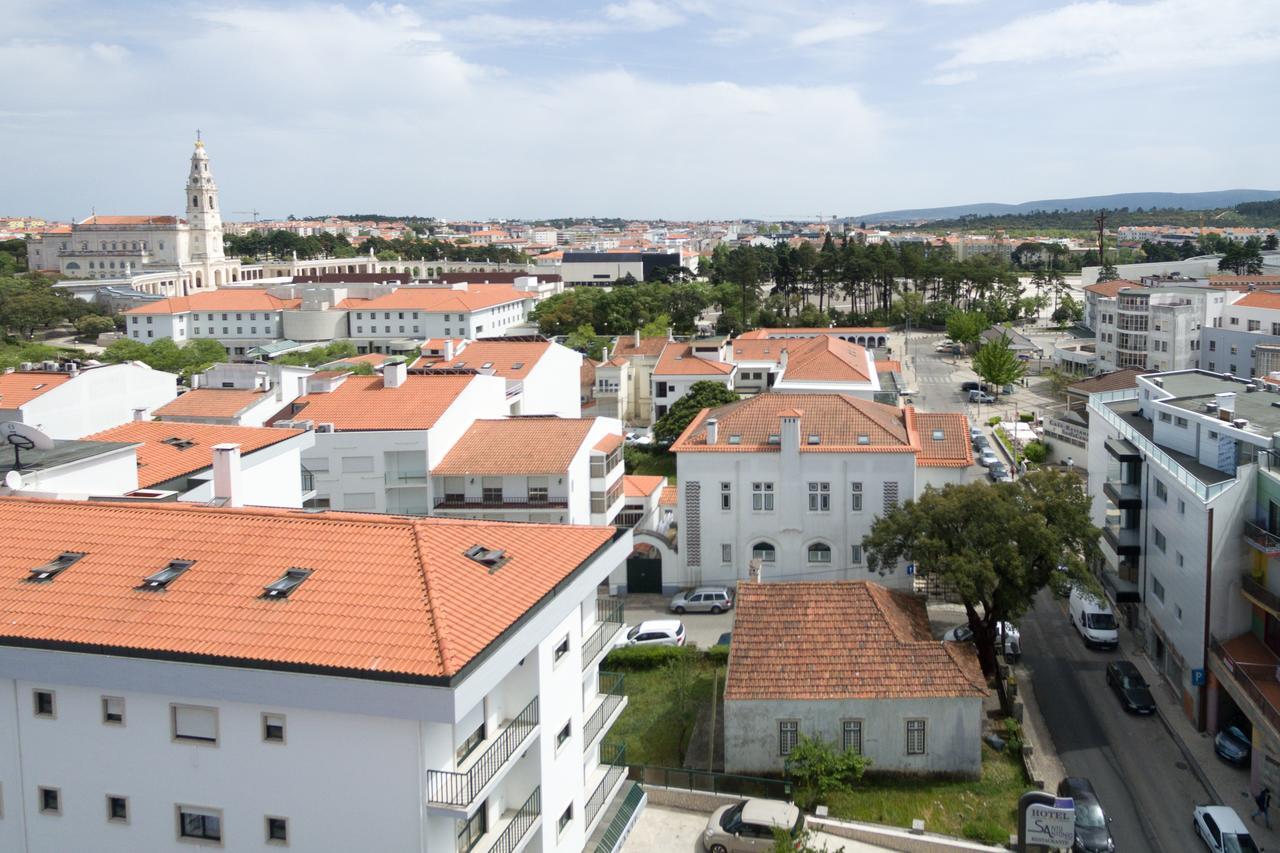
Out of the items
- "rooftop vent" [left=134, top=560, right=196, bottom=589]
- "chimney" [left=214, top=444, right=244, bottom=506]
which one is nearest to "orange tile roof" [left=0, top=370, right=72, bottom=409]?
"chimney" [left=214, top=444, right=244, bottom=506]

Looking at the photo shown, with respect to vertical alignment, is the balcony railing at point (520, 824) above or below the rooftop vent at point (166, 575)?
below

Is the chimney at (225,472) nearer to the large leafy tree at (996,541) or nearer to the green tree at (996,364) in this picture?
the large leafy tree at (996,541)

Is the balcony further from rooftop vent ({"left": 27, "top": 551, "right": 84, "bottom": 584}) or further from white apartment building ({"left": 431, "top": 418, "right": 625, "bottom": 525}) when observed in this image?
rooftop vent ({"left": 27, "top": 551, "right": 84, "bottom": 584})

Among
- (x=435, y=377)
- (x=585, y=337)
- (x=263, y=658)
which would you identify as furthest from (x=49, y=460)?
(x=585, y=337)

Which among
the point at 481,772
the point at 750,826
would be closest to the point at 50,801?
the point at 481,772

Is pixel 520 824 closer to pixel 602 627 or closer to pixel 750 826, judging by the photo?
pixel 602 627

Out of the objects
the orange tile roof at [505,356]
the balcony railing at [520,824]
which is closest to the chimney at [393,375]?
the orange tile roof at [505,356]
